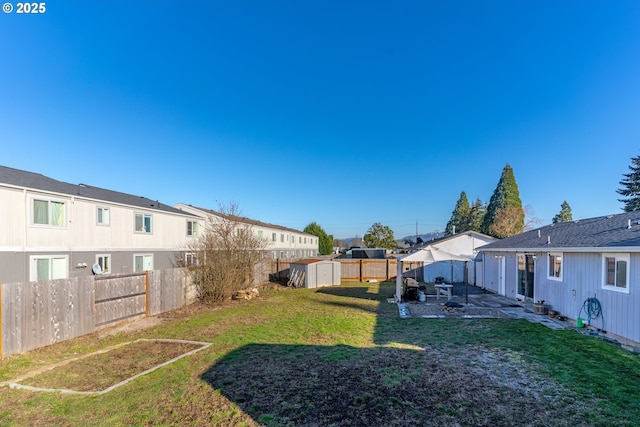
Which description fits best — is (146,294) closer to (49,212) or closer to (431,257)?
(49,212)

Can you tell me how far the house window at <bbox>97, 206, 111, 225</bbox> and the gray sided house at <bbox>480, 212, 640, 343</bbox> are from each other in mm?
18203

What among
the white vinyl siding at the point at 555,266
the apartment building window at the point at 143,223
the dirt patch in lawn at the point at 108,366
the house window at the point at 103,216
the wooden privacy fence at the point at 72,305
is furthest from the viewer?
the apartment building window at the point at 143,223

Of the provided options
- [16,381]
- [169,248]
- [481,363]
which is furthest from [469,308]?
[169,248]

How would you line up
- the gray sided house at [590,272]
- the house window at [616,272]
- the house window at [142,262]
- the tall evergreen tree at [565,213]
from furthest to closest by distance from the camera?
the tall evergreen tree at [565,213]
the house window at [142,262]
the house window at [616,272]
the gray sided house at [590,272]

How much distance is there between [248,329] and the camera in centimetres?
891

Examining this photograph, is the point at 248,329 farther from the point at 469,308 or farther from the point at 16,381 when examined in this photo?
the point at 469,308

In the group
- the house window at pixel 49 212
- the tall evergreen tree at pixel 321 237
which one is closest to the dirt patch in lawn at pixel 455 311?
the house window at pixel 49 212

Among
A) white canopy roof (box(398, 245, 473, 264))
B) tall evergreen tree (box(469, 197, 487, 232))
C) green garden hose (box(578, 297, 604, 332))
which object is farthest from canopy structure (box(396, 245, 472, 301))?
→ tall evergreen tree (box(469, 197, 487, 232))

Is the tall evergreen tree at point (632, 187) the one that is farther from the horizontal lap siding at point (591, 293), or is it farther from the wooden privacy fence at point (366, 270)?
the horizontal lap siding at point (591, 293)

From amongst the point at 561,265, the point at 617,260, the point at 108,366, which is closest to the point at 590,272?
the point at 617,260

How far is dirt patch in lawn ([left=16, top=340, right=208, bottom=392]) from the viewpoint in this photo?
5340 millimetres

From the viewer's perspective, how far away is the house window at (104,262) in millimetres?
13530

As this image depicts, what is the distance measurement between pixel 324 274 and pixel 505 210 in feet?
96.3

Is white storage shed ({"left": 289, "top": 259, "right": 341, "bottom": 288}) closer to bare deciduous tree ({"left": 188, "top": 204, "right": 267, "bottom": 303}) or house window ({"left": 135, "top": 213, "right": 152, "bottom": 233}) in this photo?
bare deciduous tree ({"left": 188, "top": 204, "right": 267, "bottom": 303})
